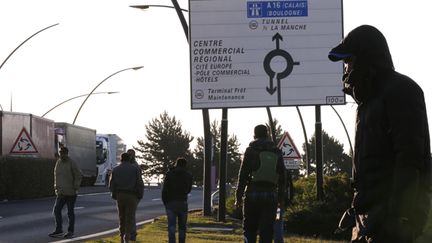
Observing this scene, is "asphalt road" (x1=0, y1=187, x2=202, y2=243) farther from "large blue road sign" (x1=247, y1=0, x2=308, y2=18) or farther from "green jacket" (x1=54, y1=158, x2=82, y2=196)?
"large blue road sign" (x1=247, y1=0, x2=308, y2=18)

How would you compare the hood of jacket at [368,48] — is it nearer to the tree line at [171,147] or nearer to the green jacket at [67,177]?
the green jacket at [67,177]

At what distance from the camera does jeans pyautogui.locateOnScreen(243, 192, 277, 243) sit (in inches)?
443

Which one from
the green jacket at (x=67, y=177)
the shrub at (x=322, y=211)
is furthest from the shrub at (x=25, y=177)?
the green jacket at (x=67, y=177)

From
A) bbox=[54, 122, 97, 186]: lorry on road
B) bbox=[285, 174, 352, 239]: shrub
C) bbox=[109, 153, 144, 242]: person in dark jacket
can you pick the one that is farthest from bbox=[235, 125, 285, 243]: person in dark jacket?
bbox=[54, 122, 97, 186]: lorry on road

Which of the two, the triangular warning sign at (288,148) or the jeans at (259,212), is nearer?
the jeans at (259,212)

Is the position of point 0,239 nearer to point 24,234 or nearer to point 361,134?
point 24,234

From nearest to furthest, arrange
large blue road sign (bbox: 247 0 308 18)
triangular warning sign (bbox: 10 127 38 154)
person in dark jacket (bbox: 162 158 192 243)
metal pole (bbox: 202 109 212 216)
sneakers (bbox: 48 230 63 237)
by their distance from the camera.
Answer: person in dark jacket (bbox: 162 158 192 243), sneakers (bbox: 48 230 63 237), large blue road sign (bbox: 247 0 308 18), metal pole (bbox: 202 109 212 216), triangular warning sign (bbox: 10 127 38 154)

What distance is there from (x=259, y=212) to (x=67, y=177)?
324 inches

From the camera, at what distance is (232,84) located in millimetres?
25047

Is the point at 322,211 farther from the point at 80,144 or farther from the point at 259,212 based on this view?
the point at 80,144

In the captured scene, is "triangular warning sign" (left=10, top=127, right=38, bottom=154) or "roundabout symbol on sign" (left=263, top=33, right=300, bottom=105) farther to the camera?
"triangular warning sign" (left=10, top=127, right=38, bottom=154)

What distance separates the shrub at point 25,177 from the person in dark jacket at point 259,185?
25533mm

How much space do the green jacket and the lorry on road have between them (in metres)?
28.2

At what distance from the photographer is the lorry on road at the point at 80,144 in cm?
4936
